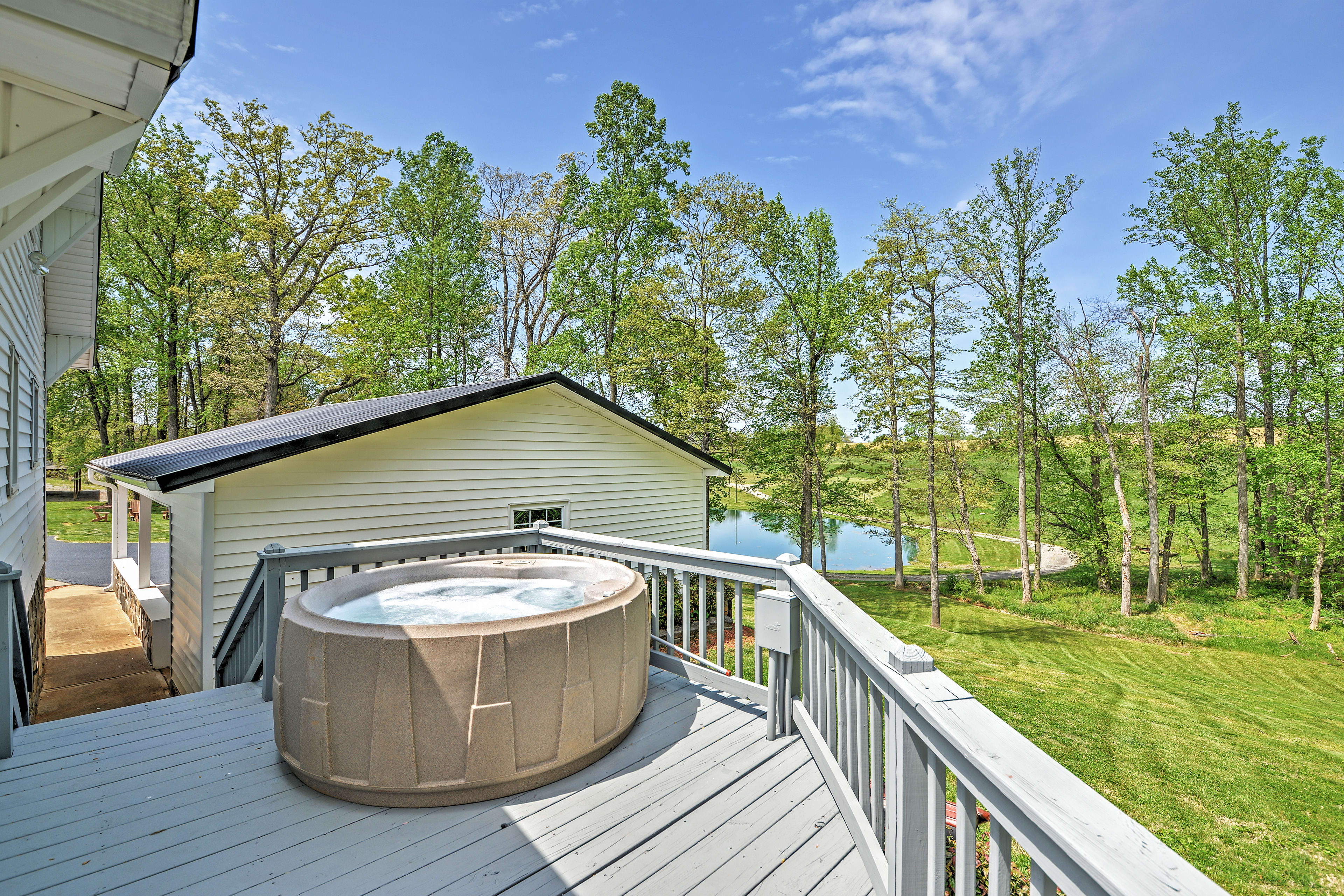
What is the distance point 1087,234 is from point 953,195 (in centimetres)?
466

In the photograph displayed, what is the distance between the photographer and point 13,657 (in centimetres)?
271

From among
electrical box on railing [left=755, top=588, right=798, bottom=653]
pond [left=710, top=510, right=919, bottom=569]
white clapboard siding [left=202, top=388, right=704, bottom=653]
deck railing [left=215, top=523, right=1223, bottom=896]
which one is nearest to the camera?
deck railing [left=215, top=523, right=1223, bottom=896]

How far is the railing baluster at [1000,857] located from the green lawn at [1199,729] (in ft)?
16.8

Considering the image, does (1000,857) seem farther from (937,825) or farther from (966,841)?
(937,825)

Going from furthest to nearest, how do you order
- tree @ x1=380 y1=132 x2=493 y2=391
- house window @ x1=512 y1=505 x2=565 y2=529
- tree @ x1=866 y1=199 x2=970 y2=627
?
tree @ x1=380 y1=132 x2=493 y2=391 → tree @ x1=866 y1=199 x2=970 y2=627 → house window @ x1=512 y1=505 x2=565 y2=529

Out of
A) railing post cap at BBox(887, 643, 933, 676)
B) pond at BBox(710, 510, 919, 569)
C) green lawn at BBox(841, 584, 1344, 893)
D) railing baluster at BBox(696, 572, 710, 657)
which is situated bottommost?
pond at BBox(710, 510, 919, 569)

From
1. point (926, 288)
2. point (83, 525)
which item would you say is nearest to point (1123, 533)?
point (926, 288)

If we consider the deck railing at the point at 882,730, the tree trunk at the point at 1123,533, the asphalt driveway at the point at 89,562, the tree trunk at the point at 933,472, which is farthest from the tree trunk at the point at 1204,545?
the asphalt driveway at the point at 89,562

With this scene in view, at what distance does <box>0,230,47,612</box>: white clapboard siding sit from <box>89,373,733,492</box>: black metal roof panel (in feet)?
2.51

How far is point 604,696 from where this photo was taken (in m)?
2.57

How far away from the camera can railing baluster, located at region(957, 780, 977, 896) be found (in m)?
1.13

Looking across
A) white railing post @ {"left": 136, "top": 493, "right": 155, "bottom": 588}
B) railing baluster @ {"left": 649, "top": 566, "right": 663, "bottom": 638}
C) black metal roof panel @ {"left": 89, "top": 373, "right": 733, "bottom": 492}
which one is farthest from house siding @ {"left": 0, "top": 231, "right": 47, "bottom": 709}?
railing baluster @ {"left": 649, "top": 566, "right": 663, "bottom": 638}

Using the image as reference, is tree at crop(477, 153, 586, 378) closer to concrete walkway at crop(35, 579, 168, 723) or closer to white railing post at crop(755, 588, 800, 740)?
concrete walkway at crop(35, 579, 168, 723)

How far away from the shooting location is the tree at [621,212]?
55.9 ft
